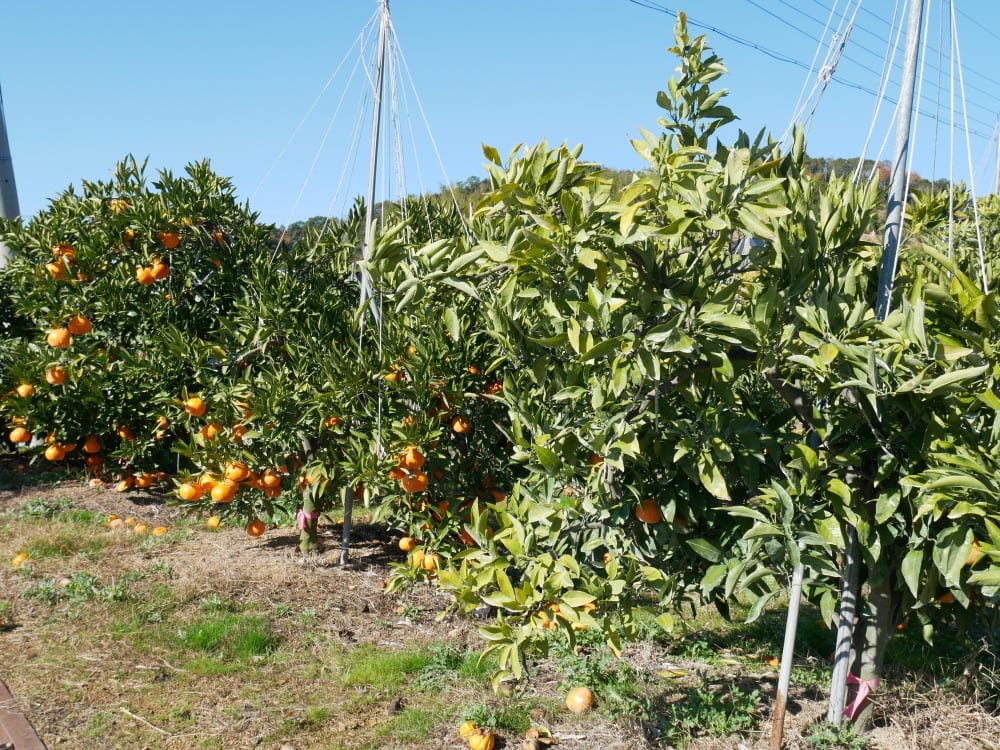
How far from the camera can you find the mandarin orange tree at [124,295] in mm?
5348

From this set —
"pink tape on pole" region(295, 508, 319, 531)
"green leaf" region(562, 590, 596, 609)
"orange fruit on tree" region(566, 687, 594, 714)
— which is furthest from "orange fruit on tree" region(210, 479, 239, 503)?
"green leaf" region(562, 590, 596, 609)

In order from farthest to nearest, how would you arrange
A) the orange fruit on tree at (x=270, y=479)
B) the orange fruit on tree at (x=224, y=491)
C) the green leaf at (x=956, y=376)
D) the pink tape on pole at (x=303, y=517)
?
the pink tape on pole at (x=303, y=517)
the orange fruit on tree at (x=270, y=479)
the orange fruit on tree at (x=224, y=491)
the green leaf at (x=956, y=376)

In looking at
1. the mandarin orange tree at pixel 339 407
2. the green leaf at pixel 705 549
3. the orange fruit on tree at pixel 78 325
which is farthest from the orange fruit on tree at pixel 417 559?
the orange fruit on tree at pixel 78 325

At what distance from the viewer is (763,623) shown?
4.29m

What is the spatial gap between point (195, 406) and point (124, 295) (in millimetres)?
1372

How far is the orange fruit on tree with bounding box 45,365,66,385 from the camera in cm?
564

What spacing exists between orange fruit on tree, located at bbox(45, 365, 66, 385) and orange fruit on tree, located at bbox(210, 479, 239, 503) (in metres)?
1.99

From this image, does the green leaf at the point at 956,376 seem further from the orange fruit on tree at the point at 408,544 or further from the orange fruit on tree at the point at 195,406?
the orange fruit on tree at the point at 195,406

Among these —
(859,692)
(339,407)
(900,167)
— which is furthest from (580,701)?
(900,167)

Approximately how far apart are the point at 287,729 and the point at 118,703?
72 centimetres

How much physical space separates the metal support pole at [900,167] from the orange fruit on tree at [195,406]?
3.45m

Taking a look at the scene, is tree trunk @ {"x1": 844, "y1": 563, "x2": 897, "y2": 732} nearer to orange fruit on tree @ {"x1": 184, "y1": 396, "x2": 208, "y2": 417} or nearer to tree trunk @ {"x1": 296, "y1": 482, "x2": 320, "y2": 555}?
tree trunk @ {"x1": 296, "y1": 482, "x2": 320, "y2": 555}

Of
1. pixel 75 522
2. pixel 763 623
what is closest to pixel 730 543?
pixel 763 623

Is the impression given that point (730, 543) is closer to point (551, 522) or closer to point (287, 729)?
point (551, 522)
